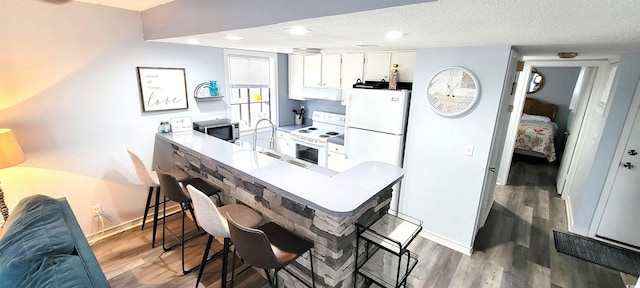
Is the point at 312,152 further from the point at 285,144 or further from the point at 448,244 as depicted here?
the point at 448,244

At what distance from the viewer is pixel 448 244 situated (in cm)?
281

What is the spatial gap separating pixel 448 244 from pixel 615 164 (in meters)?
1.92

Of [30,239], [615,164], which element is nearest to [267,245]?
[30,239]

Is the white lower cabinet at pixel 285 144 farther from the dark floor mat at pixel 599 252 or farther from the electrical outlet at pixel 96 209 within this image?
the dark floor mat at pixel 599 252

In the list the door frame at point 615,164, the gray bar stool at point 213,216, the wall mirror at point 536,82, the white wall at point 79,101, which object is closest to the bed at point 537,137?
the wall mirror at point 536,82

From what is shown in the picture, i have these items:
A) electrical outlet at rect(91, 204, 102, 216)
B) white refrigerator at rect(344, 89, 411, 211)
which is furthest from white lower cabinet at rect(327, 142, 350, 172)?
electrical outlet at rect(91, 204, 102, 216)

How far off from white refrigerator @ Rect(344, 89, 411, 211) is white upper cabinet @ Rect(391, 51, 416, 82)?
364 millimetres

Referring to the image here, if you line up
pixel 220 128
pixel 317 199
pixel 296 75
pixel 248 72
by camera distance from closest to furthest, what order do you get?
pixel 317 199, pixel 220 128, pixel 248 72, pixel 296 75

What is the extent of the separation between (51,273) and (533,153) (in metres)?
7.04

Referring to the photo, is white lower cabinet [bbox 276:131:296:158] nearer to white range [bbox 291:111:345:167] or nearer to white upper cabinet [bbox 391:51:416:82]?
white range [bbox 291:111:345:167]

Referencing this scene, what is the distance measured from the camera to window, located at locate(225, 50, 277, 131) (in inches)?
148

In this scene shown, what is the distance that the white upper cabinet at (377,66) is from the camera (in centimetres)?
322

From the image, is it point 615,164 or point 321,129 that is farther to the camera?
point 321,129

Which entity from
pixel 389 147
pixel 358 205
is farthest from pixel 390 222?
pixel 389 147
